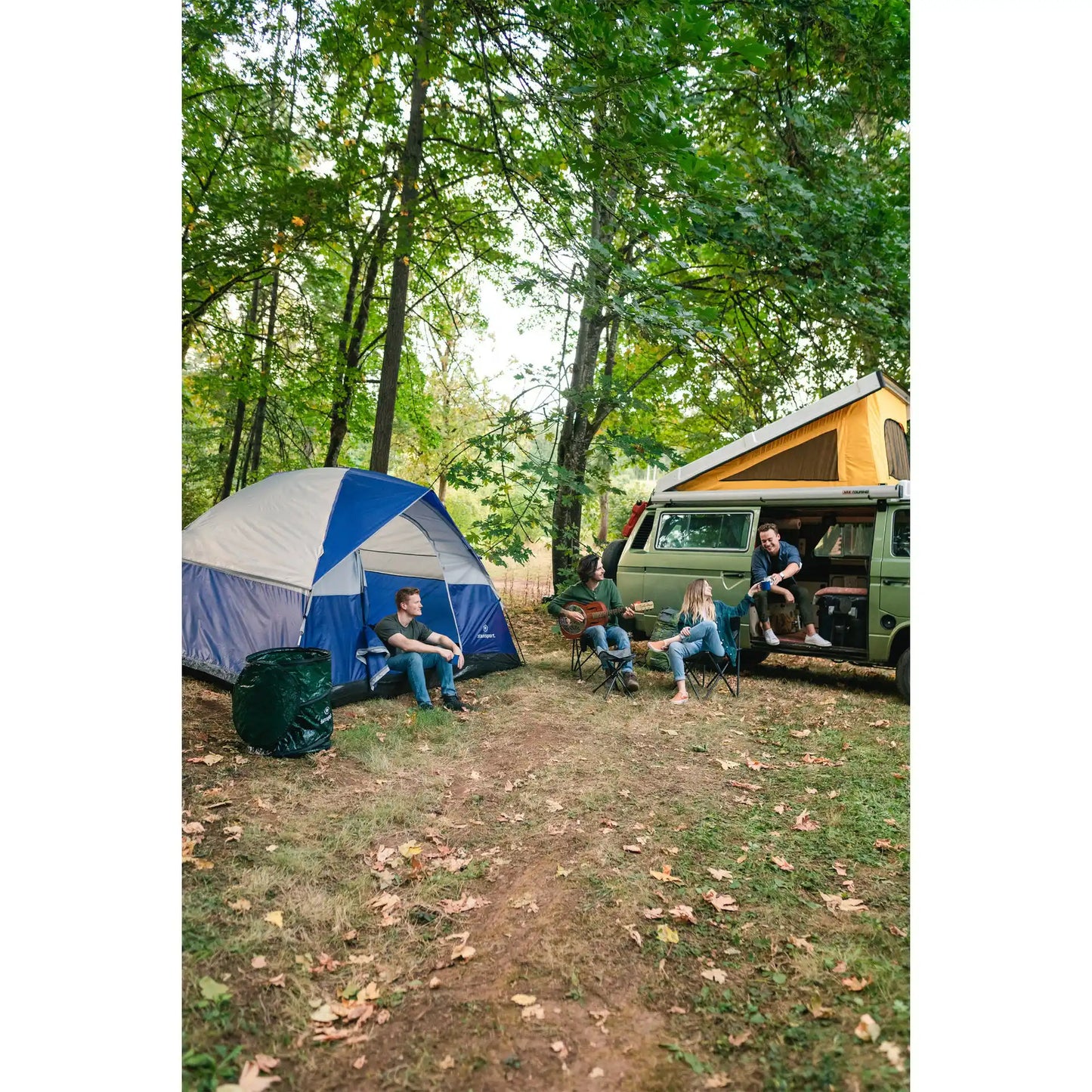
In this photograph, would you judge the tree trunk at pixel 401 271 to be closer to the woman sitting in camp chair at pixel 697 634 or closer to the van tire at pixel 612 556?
the van tire at pixel 612 556

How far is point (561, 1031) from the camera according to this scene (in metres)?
2.30

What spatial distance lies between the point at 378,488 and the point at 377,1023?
4912 mm

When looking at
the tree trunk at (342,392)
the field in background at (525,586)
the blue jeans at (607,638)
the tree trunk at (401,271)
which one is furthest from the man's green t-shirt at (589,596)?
the tree trunk at (342,392)

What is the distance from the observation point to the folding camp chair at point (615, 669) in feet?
21.7

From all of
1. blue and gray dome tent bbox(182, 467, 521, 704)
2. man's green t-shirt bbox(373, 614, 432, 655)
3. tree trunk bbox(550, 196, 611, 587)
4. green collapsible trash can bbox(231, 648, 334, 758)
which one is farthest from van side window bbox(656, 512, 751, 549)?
green collapsible trash can bbox(231, 648, 334, 758)

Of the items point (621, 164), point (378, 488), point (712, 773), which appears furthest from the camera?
point (378, 488)

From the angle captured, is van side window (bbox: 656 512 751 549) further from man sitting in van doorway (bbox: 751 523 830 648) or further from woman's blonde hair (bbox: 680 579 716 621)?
woman's blonde hair (bbox: 680 579 716 621)

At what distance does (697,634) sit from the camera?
661cm

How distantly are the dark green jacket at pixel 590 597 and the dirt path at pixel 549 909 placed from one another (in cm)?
184
